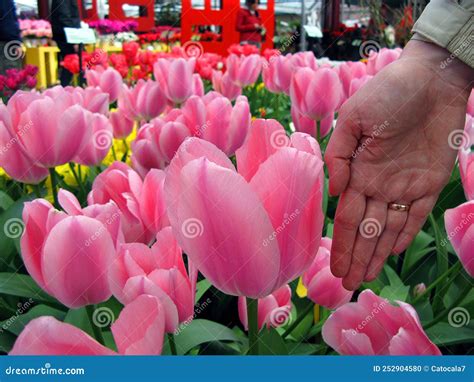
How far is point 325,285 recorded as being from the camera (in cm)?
65

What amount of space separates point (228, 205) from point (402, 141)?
0.44 m

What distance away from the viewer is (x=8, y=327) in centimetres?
71

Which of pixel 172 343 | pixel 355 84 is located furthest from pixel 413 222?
pixel 355 84

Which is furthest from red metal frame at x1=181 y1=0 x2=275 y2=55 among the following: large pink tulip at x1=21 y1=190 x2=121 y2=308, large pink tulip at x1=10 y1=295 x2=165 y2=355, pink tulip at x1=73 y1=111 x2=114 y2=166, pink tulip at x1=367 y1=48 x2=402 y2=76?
large pink tulip at x1=10 y1=295 x2=165 y2=355

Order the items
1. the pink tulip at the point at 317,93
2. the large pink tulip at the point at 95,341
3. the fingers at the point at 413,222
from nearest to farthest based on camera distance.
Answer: the large pink tulip at the point at 95,341, the fingers at the point at 413,222, the pink tulip at the point at 317,93

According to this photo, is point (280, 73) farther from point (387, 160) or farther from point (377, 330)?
point (377, 330)

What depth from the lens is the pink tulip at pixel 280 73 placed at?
1.65 metres

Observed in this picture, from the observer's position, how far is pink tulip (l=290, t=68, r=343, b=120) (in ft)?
4.06

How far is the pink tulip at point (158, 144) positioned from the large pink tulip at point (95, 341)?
527mm

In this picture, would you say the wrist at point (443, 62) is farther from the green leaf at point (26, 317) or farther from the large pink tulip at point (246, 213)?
the green leaf at point (26, 317)

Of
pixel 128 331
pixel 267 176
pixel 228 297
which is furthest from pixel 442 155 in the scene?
pixel 128 331

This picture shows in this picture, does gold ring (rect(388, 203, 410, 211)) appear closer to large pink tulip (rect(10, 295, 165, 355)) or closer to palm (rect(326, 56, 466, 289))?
palm (rect(326, 56, 466, 289))

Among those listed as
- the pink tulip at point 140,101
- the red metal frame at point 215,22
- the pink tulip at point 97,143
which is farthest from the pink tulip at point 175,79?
the red metal frame at point 215,22

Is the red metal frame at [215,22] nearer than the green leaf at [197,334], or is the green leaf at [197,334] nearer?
the green leaf at [197,334]
